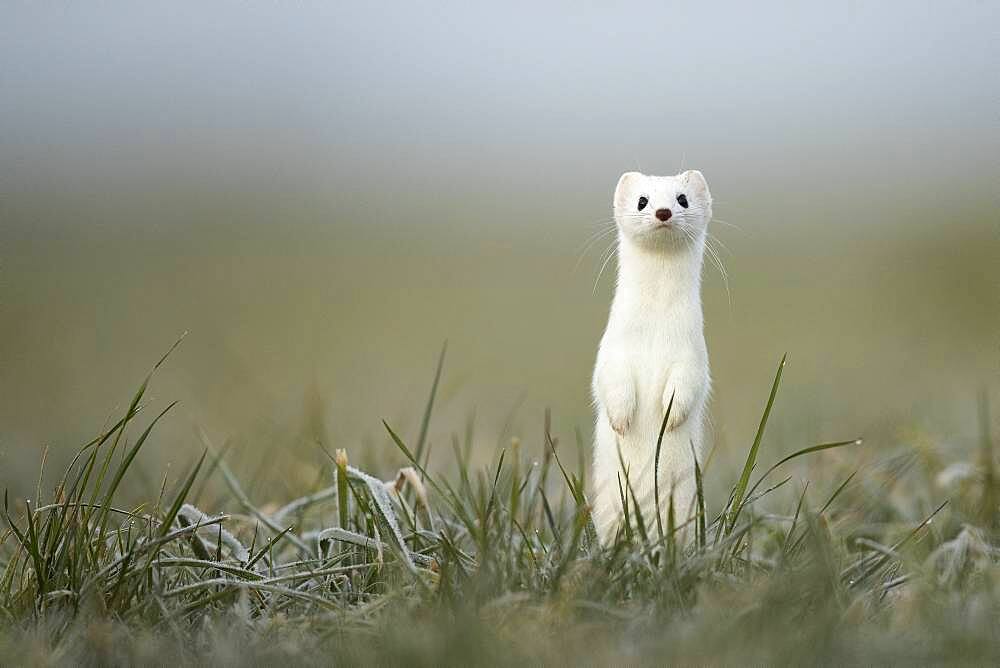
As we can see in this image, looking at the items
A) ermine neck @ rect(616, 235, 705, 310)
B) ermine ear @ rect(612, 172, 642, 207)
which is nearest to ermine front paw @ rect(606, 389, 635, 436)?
ermine neck @ rect(616, 235, 705, 310)

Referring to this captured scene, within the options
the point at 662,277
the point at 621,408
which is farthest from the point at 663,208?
the point at 621,408

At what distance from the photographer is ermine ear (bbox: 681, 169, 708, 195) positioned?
3.78m

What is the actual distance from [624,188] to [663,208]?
221 millimetres

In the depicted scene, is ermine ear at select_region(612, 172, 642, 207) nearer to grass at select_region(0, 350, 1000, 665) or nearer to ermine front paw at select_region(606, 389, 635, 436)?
ermine front paw at select_region(606, 389, 635, 436)

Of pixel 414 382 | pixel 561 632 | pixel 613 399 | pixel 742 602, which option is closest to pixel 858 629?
pixel 742 602

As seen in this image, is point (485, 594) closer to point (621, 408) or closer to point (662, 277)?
point (621, 408)

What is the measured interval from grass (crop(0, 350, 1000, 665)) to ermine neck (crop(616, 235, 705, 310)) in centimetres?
49

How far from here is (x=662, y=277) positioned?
3.72 m

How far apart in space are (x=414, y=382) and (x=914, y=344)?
15.8 ft

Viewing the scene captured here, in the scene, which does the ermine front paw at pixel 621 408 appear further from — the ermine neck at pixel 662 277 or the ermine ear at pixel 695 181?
the ermine ear at pixel 695 181

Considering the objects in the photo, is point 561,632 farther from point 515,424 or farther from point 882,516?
point 515,424

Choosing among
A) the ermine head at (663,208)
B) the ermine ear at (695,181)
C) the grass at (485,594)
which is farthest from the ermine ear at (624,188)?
the grass at (485,594)

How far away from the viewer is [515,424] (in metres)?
8.24

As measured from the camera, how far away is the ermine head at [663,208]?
12.0 ft
